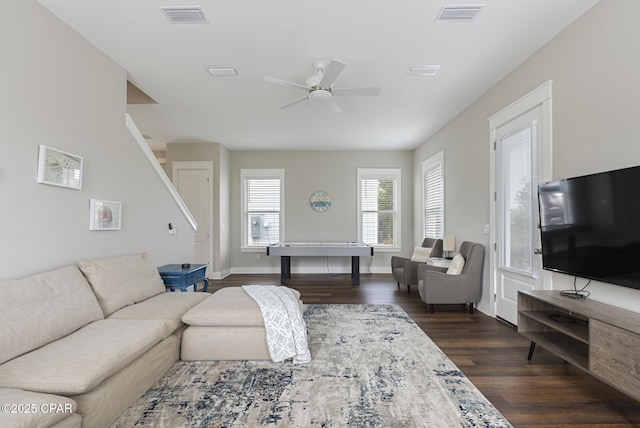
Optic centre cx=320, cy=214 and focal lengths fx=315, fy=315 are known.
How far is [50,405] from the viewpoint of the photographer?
1349mm

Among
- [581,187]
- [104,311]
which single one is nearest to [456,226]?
[581,187]

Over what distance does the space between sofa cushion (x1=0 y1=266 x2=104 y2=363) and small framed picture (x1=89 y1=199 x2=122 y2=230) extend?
0.64 metres

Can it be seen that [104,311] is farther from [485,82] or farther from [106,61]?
[485,82]

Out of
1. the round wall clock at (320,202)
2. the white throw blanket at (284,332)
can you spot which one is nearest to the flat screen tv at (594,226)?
the white throw blanket at (284,332)

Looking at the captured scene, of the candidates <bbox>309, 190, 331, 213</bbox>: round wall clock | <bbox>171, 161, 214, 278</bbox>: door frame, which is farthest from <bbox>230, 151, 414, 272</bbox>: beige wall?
<bbox>171, 161, 214, 278</bbox>: door frame

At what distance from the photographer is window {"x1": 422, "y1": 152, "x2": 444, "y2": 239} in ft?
18.6

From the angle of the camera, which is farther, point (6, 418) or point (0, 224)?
point (0, 224)

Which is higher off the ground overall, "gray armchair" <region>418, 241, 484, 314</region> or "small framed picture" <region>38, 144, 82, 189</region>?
"small framed picture" <region>38, 144, 82, 189</region>

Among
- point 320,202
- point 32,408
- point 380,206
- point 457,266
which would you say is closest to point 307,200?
point 320,202

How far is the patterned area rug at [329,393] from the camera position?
190 cm

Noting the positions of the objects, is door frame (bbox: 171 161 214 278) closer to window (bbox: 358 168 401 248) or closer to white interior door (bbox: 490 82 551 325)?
window (bbox: 358 168 401 248)

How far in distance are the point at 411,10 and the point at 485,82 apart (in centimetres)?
182

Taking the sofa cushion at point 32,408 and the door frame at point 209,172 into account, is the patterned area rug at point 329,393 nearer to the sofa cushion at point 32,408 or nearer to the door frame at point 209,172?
the sofa cushion at point 32,408

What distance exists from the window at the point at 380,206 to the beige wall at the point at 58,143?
4.72 meters
